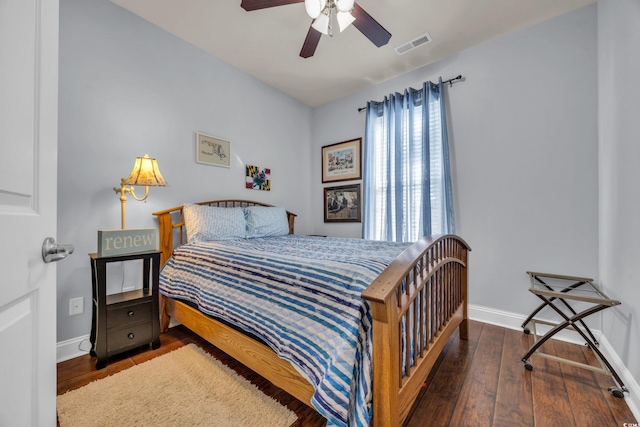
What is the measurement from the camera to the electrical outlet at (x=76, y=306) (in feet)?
6.28

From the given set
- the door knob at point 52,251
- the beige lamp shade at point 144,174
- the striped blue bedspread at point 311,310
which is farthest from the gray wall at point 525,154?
the door knob at point 52,251

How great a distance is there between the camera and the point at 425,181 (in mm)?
2777

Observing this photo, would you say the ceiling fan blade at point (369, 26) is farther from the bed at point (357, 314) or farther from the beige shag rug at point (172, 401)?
the beige shag rug at point (172, 401)

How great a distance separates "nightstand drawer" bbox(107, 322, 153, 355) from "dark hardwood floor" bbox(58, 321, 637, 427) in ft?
0.30

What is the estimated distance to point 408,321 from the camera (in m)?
1.13

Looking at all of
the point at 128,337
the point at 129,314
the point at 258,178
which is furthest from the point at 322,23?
the point at 128,337

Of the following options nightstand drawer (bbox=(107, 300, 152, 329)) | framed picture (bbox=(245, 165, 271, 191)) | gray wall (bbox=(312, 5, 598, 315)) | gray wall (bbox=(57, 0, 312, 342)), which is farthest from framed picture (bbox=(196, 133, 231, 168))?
gray wall (bbox=(312, 5, 598, 315))

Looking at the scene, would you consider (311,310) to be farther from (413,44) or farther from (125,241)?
(413,44)

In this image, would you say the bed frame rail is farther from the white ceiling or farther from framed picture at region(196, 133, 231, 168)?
framed picture at region(196, 133, 231, 168)

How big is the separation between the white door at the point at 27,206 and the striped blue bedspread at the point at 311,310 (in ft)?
2.62

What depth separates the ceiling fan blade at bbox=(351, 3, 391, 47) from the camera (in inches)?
68.1

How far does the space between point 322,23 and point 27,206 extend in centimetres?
189

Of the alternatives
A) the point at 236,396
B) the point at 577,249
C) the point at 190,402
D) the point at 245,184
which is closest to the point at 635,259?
the point at 577,249

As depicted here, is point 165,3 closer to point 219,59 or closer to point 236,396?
point 219,59
